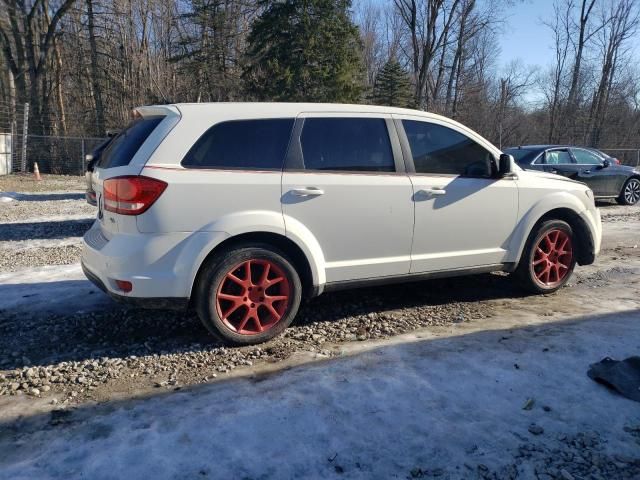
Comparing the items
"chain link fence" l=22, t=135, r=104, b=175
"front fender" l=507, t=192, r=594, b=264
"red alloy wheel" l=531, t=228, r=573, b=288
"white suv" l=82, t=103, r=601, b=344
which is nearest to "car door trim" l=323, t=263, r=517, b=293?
"white suv" l=82, t=103, r=601, b=344

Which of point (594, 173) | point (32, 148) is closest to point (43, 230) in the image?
point (594, 173)

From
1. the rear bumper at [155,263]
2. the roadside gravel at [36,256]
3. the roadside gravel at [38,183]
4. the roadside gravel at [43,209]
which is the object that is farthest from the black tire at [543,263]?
the roadside gravel at [38,183]

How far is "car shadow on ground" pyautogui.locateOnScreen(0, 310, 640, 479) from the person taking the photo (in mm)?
2529

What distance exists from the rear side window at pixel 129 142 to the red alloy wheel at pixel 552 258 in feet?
12.9

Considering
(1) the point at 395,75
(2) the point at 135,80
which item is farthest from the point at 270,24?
(2) the point at 135,80

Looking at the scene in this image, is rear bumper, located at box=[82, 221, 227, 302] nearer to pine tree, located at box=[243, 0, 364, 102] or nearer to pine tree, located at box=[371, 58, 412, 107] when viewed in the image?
pine tree, located at box=[243, 0, 364, 102]

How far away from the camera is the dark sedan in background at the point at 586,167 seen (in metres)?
11.6

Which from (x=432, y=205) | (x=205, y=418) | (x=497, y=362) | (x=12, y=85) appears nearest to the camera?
(x=205, y=418)

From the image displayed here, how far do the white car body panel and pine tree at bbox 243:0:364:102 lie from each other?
45.8 feet

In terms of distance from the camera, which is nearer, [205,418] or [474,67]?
[205,418]

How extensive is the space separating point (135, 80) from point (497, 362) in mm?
31451

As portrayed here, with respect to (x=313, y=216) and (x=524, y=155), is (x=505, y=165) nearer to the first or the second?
(x=313, y=216)

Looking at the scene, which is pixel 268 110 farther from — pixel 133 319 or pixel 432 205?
pixel 133 319

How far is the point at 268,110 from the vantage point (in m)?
4.09
